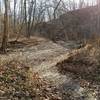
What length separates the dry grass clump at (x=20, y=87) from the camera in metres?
6.96

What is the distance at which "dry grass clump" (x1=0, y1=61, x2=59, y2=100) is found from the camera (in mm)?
6957

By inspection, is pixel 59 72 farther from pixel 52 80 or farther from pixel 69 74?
pixel 52 80

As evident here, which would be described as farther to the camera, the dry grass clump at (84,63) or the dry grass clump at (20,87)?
the dry grass clump at (84,63)

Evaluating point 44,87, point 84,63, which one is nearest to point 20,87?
point 44,87

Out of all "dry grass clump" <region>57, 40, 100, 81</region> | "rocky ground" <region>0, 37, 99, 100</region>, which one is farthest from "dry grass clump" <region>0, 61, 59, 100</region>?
"dry grass clump" <region>57, 40, 100, 81</region>

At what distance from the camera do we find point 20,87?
7.52m

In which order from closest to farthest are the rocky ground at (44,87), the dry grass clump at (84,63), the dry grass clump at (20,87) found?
the dry grass clump at (20,87) < the rocky ground at (44,87) < the dry grass clump at (84,63)

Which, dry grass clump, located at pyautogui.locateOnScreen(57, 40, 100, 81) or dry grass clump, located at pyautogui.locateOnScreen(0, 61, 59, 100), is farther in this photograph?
dry grass clump, located at pyautogui.locateOnScreen(57, 40, 100, 81)

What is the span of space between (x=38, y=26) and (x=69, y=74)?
39.5 m

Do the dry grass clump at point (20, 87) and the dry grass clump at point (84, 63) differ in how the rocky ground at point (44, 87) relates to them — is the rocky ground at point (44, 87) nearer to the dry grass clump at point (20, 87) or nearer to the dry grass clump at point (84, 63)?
the dry grass clump at point (20, 87)

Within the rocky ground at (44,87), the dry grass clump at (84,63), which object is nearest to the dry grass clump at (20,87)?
the rocky ground at (44,87)

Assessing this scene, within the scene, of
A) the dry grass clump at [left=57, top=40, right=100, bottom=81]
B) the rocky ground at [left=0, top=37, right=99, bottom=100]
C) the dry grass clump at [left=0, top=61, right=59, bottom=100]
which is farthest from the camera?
the dry grass clump at [left=57, top=40, right=100, bottom=81]

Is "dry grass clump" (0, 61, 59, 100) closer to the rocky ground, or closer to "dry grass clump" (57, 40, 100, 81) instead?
the rocky ground

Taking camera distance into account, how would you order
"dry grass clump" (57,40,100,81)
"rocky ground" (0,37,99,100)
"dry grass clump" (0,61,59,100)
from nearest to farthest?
"dry grass clump" (0,61,59,100)
"rocky ground" (0,37,99,100)
"dry grass clump" (57,40,100,81)
